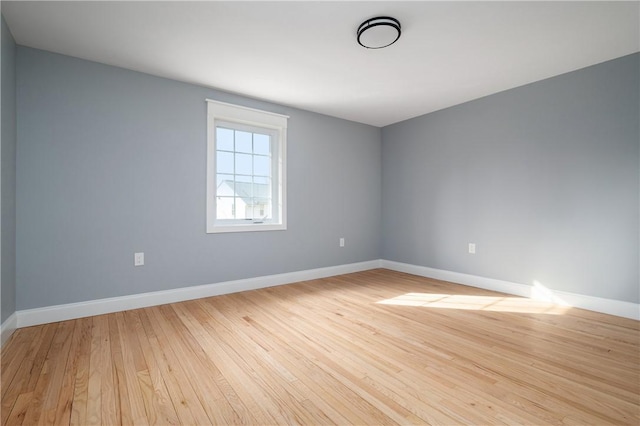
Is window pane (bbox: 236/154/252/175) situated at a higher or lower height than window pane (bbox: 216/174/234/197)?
higher

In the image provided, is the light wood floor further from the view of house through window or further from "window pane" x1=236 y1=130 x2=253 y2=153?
"window pane" x1=236 y1=130 x2=253 y2=153

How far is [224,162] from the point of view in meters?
3.34

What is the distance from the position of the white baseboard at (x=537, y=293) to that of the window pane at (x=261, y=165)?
2416 mm

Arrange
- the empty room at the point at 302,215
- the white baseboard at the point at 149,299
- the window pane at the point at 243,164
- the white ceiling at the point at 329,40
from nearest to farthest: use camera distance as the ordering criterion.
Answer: the empty room at the point at 302,215 < the white ceiling at the point at 329,40 < the white baseboard at the point at 149,299 < the window pane at the point at 243,164

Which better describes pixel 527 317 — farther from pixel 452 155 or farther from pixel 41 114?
pixel 41 114

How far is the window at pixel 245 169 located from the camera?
3209 mm

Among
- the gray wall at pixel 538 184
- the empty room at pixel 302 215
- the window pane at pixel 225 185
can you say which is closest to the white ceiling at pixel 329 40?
the empty room at pixel 302 215

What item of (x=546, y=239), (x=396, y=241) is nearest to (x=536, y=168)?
(x=546, y=239)

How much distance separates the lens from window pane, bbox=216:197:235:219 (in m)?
3.30

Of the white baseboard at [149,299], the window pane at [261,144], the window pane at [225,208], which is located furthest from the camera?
the window pane at [261,144]

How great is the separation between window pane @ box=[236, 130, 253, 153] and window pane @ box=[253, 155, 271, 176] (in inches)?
5.5

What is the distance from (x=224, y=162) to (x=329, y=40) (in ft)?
5.69

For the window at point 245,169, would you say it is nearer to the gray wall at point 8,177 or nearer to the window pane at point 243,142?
the window pane at point 243,142

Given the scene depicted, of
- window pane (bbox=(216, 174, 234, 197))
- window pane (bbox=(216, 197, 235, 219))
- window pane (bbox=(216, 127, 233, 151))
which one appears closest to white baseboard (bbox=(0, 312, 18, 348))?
window pane (bbox=(216, 197, 235, 219))
